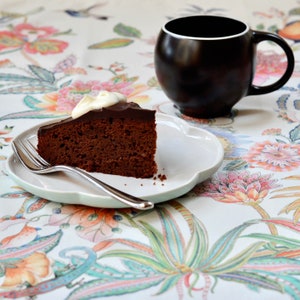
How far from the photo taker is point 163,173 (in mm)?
829

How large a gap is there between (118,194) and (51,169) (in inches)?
4.5

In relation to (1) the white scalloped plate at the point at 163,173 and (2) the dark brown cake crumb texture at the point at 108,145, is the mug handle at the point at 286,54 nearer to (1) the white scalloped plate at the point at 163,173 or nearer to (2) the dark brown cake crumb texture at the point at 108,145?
(1) the white scalloped plate at the point at 163,173

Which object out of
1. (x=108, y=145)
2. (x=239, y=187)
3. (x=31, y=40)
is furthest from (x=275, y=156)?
(x=31, y=40)

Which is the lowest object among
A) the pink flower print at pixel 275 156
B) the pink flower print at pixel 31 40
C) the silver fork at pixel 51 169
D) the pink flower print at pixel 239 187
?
the pink flower print at pixel 31 40

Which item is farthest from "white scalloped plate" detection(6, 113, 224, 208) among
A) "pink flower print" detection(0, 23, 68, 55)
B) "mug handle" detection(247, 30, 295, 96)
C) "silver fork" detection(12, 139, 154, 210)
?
"pink flower print" detection(0, 23, 68, 55)

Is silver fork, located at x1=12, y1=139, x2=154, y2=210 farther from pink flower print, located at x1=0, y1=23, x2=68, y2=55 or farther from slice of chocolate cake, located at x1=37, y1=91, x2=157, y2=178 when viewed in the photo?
pink flower print, located at x1=0, y1=23, x2=68, y2=55

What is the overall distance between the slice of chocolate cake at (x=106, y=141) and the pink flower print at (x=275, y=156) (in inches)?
5.9

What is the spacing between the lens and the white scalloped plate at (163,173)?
742 mm

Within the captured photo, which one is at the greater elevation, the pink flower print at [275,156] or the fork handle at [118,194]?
the fork handle at [118,194]

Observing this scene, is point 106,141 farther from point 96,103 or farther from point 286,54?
point 286,54

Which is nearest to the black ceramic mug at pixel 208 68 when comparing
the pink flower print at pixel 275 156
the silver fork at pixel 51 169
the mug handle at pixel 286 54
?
the mug handle at pixel 286 54

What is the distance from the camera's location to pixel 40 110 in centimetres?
105

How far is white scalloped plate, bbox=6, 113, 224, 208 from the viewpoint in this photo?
0.74 m

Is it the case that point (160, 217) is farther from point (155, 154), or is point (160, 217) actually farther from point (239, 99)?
point (239, 99)
